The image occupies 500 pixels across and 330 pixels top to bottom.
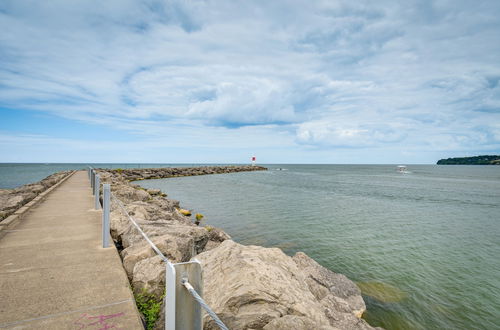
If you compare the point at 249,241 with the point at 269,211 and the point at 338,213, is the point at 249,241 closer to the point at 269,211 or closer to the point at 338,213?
the point at 269,211

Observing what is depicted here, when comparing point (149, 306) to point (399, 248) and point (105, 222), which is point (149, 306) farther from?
point (399, 248)

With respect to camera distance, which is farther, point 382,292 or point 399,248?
point 399,248

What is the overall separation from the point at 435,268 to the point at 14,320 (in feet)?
42.0

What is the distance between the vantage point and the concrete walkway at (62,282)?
3562mm

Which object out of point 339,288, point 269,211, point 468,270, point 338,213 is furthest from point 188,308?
point 338,213

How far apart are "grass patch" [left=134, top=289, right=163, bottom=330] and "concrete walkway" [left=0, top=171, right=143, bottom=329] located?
25 centimetres

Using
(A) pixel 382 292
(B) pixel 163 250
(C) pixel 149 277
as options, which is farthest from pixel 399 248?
(C) pixel 149 277

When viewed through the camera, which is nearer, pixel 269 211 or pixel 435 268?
pixel 435 268

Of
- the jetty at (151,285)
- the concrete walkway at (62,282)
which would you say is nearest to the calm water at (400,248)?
the jetty at (151,285)

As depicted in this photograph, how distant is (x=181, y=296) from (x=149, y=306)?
9.03ft

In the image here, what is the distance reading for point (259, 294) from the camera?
4129 mm

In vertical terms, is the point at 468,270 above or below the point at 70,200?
below

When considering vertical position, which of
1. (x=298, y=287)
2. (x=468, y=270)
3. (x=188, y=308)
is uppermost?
(x=188, y=308)

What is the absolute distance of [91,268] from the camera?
16.9 feet
